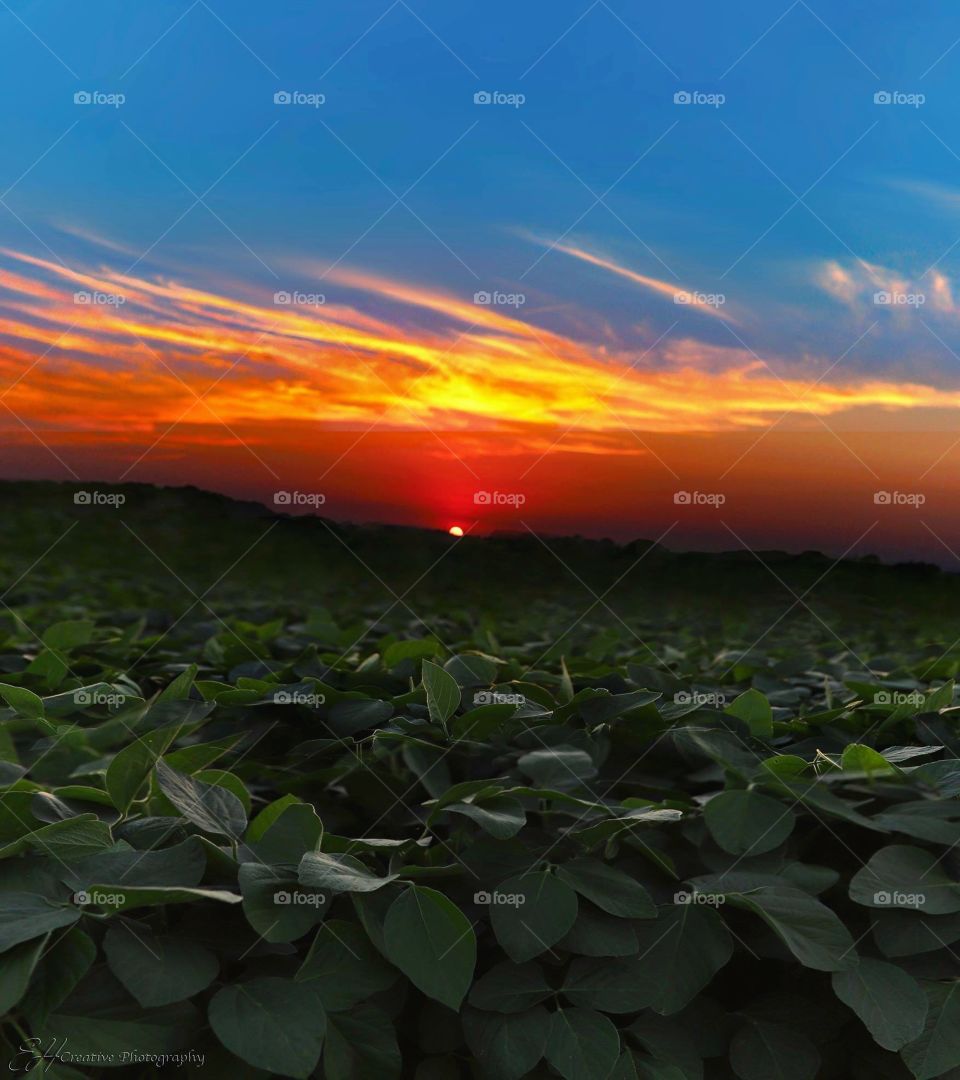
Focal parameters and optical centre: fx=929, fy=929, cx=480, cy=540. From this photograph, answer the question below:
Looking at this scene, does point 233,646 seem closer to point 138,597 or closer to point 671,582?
point 138,597

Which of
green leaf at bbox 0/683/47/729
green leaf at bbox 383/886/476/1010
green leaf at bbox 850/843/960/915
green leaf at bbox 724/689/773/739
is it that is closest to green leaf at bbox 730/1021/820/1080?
green leaf at bbox 850/843/960/915

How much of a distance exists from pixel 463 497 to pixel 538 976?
2593 mm

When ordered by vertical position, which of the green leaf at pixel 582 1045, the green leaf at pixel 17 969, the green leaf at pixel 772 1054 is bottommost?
the green leaf at pixel 772 1054

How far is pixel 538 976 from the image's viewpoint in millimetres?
884

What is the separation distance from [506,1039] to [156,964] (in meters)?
0.32

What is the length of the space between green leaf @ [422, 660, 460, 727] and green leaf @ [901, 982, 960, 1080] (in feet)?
1.93

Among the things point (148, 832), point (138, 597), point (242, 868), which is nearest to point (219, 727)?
point (148, 832)

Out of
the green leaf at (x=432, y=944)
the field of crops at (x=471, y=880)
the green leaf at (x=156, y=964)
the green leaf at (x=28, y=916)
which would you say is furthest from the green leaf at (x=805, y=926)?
the green leaf at (x=28, y=916)

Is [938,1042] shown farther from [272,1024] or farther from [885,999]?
[272,1024]

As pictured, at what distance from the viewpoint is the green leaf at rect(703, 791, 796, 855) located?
993mm

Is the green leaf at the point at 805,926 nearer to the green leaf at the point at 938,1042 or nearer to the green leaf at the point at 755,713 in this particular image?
the green leaf at the point at 938,1042

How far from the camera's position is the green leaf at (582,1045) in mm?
818

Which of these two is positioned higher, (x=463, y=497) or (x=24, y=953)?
(x=463, y=497)

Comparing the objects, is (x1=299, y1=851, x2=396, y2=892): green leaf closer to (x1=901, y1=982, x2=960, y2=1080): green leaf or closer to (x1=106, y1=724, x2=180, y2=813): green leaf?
(x1=106, y1=724, x2=180, y2=813): green leaf
